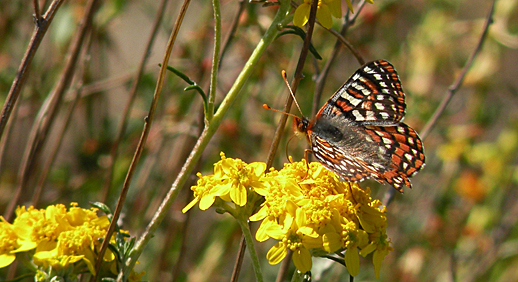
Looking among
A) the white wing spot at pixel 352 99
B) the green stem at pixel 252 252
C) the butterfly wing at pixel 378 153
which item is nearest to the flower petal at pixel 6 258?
the green stem at pixel 252 252

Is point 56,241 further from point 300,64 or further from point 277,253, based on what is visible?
point 300,64

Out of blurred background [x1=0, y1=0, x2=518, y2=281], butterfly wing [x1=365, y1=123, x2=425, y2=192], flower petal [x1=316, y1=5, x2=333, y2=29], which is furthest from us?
blurred background [x1=0, y1=0, x2=518, y2=281]

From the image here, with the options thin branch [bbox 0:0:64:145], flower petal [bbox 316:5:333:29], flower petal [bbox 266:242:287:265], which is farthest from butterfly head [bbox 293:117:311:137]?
thin branch [bbox 0:0:64:145]

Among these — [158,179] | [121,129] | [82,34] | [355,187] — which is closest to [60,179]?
[158,179]

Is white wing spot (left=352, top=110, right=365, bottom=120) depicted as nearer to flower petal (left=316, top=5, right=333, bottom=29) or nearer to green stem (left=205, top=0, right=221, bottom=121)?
flower petal (left=316, top=5, right=333, bottom=29)

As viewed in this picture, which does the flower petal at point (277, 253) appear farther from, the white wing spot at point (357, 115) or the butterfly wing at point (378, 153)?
the white wing spot at point (357, 115)

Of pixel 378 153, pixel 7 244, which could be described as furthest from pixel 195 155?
pixel 378 153
